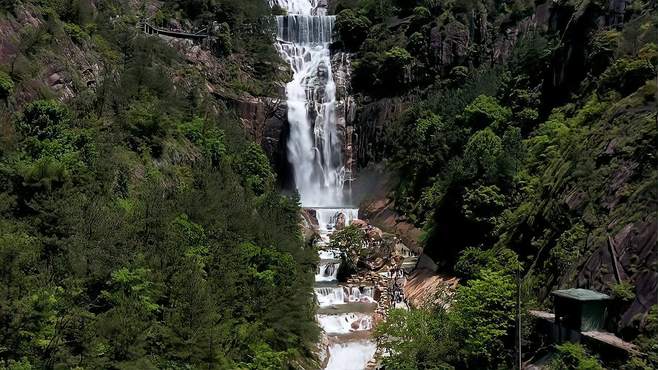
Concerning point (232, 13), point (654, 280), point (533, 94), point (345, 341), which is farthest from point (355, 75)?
point (654, 280)

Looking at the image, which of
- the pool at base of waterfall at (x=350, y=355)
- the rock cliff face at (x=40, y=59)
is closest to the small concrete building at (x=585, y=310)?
the pool at base of waterfall at (x=350, y=355)

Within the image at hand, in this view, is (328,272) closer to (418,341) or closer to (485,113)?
(485,113)

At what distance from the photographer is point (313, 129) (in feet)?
204

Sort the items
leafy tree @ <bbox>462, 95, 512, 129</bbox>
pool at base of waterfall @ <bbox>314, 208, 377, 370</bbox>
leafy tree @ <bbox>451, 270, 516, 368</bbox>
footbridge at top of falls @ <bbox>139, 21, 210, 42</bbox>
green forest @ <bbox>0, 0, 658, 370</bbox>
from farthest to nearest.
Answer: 1. footbridge at top of falls @ <bbox>139, 21, 210, 42</bbox>
2. leafy tree @ <bbox>462, 95, 512, 129</bbox>
3. pool at base of waterfall @ <bbox>314, 208, 377, 370</bbox>
4. leafy tree @ <bbox>451, 270, 516, 368</bbox>
5. green forest @ <bbox>0, 0, 658, 370</bbox>

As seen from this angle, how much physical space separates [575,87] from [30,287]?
34376 mm

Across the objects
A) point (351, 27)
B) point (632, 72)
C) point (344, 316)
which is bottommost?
point (344, 316)

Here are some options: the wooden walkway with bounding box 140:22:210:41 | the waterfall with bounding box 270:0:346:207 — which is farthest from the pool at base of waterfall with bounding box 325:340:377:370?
Answer: the wooden walkway with bounding box 140:22:210:41

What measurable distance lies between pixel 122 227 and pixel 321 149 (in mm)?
41992

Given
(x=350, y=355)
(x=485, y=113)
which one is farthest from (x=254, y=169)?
(x=485, y=113)

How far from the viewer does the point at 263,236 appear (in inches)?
1083

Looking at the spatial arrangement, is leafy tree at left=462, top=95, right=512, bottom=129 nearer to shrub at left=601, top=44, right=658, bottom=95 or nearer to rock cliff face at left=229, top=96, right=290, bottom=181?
shrub at left=601, top=44, right=658, bottom=95

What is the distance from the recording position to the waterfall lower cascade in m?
36.3

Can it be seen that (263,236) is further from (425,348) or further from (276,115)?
(276,115)

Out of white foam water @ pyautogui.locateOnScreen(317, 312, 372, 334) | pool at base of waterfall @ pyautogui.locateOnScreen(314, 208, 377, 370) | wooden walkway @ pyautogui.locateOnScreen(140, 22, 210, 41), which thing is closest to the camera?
pool at base of waterfall @ pyautogui.locateOnScreen(314, 208, 377, 370)
